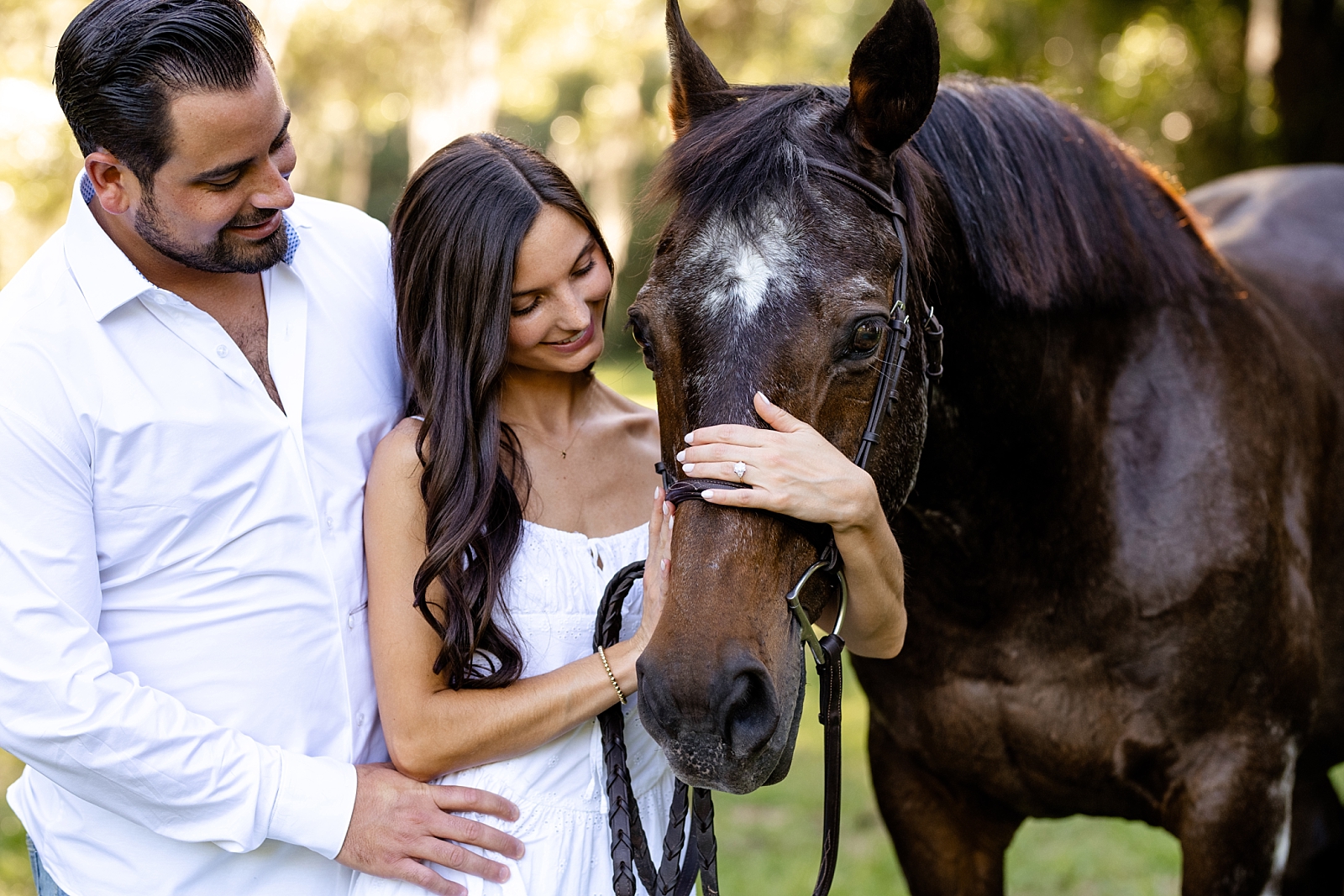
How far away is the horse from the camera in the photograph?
186 centimetres

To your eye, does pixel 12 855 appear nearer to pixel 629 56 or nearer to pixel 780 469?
pixel 780 469

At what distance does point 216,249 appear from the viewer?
2008 mm

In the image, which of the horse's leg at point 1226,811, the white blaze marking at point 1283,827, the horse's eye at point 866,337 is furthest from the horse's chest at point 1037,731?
the horse's eye at point 866,337

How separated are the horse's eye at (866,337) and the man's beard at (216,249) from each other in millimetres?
1074

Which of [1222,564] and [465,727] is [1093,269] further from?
[465,727]

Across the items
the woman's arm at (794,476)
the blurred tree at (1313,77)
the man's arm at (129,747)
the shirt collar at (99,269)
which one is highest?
the blurred tree at (1313,77)

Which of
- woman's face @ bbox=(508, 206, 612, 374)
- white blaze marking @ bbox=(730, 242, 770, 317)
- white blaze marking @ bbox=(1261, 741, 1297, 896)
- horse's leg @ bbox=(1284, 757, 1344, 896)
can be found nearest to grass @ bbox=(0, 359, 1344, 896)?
horse's leg @ bbox=(1284, 757, 1344, 896)

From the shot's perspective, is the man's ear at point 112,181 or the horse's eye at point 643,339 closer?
the horse's eye at point 643,339

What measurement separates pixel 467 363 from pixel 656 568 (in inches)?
20.9

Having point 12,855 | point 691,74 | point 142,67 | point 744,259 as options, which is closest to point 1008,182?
point 691,74

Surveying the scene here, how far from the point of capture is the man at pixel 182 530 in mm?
1819

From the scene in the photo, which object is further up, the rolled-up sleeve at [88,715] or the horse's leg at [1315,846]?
the rolled-up sleeve at [88,715]

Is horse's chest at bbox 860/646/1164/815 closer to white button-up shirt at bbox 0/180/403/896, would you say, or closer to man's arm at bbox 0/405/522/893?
man's arm at bbox 0/405/522/893

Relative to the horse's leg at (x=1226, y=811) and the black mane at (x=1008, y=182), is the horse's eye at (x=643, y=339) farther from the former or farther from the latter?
the horse's leg at (x=1226, y=811)
